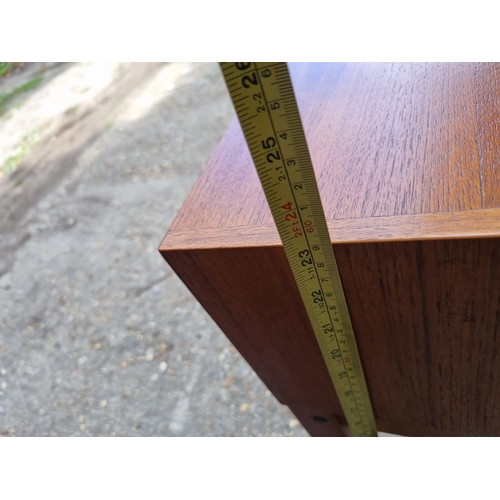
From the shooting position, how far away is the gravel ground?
4.17 ft

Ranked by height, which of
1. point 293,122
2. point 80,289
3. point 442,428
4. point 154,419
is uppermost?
point 293,122

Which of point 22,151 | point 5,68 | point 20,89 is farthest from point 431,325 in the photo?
point 5,68

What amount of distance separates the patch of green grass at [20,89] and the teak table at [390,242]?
114 inches

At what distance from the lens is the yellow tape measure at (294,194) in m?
0.32

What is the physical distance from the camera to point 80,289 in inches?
64.0

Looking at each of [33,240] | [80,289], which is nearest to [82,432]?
[80,289]

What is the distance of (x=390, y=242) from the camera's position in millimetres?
389

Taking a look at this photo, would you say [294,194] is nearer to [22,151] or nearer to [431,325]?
[431,325]

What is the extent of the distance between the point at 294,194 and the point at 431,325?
206mm

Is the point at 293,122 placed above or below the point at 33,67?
above

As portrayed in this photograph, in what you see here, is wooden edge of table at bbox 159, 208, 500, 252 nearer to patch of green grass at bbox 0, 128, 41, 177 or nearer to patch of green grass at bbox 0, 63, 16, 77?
patch of green grass at bbox 0, 128, 41, 177

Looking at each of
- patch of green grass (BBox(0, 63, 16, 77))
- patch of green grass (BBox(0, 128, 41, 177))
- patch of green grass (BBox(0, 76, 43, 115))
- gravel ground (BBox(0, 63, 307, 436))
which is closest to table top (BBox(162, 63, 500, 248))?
gravel ground (BBox(0, 63, 307, 436))

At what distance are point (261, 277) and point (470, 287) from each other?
0.20 meters

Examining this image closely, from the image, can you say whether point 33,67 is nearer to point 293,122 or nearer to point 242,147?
point 242,147
